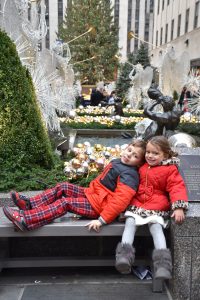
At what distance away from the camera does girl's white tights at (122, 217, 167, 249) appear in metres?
3.18

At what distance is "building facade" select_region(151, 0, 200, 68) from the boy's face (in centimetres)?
2390

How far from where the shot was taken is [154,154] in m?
3.44

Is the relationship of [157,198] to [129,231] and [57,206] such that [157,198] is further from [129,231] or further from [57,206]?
[57,206]

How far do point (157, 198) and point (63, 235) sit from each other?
944 mm

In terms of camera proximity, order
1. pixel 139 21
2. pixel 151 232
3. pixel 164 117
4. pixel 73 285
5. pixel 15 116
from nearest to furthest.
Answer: pixel 151 232 → pixel 73 285 → pixel 15 116 → pixel 164 117 → pixel 139 21

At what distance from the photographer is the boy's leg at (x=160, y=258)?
2.98 meters

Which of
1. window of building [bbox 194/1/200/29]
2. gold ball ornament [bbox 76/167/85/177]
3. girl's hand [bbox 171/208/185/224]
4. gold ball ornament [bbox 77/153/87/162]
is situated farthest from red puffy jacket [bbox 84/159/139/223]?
window of building [bbox 194/1/200/29]

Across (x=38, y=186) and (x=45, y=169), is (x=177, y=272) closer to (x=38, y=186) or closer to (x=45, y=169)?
(x=38, y=186)

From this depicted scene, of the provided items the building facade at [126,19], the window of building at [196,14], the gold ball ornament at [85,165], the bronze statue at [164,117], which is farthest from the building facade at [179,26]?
the building facade at [126,19]

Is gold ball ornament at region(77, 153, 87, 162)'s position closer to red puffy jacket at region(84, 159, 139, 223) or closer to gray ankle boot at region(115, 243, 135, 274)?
red puffy jacket at region(84, 159, 139, 223)

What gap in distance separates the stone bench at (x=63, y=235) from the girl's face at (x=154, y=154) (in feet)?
2.10

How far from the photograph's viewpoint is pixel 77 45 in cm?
4534

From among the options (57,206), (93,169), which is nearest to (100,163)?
(93,169)

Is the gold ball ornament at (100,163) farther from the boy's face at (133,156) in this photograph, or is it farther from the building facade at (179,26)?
the building facade at (179,26)
